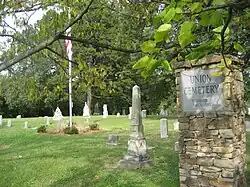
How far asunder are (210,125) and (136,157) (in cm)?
329

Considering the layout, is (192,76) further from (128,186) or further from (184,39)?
(184,39)

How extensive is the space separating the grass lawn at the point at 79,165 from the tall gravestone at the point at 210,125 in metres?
0.97

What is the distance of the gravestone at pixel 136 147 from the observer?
8.79 metres

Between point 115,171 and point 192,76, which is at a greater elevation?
point 192,76

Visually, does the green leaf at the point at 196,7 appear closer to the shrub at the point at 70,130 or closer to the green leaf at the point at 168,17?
the green leaf at the point at 168,17

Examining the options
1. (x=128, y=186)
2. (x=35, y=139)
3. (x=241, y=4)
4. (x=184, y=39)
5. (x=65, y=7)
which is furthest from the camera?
(x=35, y=139)

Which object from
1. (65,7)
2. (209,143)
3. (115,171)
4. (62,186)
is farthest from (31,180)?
(65,7)

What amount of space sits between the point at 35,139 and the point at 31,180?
7417 mm

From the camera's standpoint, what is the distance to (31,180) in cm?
818

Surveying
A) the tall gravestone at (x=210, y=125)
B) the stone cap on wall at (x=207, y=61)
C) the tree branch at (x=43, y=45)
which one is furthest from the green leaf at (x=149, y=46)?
the tall gravestone at (x=210, y=125)

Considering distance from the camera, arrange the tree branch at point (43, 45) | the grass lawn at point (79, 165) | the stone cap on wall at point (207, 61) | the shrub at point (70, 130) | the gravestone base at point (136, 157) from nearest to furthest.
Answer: the tree branch at point (43, 45) < the stone cap on wall at point (207, 61) < the grass lawn at point (79, 165) < the gravestone base at point (136, 157) < the shrub at point (70, 130)

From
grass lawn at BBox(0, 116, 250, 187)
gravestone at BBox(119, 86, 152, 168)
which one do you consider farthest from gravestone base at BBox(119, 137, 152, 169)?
grass lawn at BBox(0, 116, 250, 187)

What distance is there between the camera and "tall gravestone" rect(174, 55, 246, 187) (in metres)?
5.92

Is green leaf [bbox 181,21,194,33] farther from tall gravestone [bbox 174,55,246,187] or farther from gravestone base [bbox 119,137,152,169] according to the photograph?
gravestone base [bbox 119,137,152,169]
